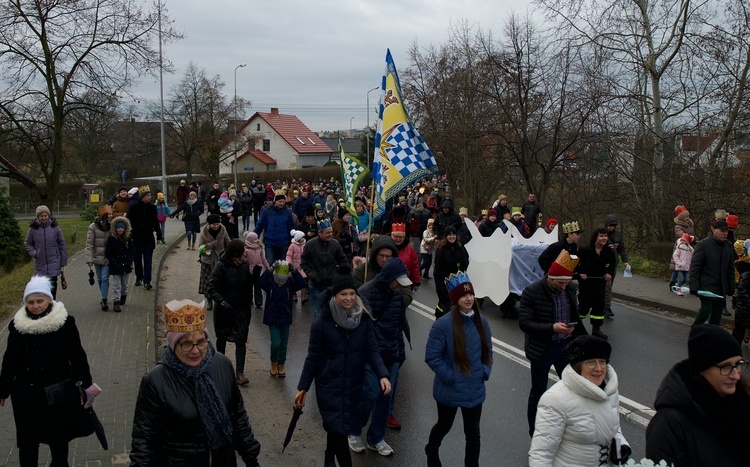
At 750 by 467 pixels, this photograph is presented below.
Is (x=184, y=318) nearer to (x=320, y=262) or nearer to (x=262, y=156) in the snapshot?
(x=320, y=262)

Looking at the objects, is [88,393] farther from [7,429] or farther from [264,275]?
[264,275]

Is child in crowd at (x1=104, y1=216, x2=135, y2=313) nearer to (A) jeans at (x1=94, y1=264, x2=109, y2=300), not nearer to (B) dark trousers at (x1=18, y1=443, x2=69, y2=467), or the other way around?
(A) jeans at (x1=94, y1=264, x2=109, y2=300)

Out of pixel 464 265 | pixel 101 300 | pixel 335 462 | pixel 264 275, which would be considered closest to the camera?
pixel 335 462

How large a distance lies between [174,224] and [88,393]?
85.8 feet

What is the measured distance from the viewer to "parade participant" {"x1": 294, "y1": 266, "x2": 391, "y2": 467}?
5.46 metres

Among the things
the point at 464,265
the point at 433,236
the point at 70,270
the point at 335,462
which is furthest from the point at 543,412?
the point at 70,270

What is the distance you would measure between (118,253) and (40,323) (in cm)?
665

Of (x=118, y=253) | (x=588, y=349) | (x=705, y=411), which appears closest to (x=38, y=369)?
(x=588, y=349)

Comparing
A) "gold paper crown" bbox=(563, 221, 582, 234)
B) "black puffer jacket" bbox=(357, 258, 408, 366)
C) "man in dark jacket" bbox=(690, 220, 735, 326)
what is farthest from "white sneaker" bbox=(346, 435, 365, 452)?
"man in dark jacket" bbox=(690, 220, 735, 326)

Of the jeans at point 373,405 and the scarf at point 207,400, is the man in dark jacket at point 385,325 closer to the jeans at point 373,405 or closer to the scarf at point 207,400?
the jeans at point 373,405

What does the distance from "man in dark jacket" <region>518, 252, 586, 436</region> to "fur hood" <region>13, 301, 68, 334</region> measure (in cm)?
376

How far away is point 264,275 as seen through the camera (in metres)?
8.74

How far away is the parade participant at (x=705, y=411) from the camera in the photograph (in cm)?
330

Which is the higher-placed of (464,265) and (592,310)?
(464,265)
